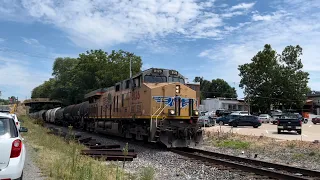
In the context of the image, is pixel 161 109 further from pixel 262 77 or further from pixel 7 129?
pixel 262 77

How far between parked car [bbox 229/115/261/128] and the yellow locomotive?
80.1 feet

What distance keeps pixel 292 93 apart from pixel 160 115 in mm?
69737

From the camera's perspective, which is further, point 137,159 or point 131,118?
point 131,118

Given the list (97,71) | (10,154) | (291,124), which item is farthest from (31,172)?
(97,71)

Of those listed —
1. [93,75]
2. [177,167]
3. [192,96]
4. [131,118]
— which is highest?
[93,75]

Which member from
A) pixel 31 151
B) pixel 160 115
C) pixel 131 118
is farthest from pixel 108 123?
pixel 31 151

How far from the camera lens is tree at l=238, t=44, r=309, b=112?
3039 inches

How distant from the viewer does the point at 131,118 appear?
56.2ft

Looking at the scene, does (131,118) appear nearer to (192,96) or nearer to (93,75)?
(192,96)

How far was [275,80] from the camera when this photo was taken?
78.1 m

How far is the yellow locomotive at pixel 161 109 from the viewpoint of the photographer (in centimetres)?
1495

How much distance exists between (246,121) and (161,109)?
27.1m

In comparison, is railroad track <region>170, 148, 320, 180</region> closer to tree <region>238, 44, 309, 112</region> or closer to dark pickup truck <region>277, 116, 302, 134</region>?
dark pickup truck <region>277, 116, 302, 134</region>

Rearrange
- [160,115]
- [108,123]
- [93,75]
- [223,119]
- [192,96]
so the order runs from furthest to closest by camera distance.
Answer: [93,75], [223,119], [108,123], [192,96], [160,115]
